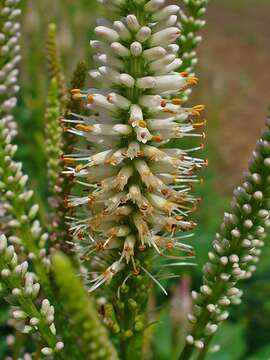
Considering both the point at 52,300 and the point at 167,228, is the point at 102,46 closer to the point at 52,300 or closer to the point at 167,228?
the point at 167,228

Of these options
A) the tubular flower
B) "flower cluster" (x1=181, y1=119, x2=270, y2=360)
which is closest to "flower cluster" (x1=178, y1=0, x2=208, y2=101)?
the tubular flower

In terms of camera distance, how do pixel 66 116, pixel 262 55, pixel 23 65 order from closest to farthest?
pixel 66 116
pixel 23 65
pixel 262 55

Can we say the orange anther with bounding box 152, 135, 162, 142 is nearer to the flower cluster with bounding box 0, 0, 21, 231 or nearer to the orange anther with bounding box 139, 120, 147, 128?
the orange anther with bounding box 139, 120, 147, 128

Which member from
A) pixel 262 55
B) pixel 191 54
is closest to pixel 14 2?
pixel 191 54

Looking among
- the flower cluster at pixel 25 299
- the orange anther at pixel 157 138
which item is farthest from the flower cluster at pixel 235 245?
the flower cluster at pixel 25 299

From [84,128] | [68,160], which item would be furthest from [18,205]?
[84,128]

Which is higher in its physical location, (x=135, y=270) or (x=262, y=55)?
(x=135, y=270)
